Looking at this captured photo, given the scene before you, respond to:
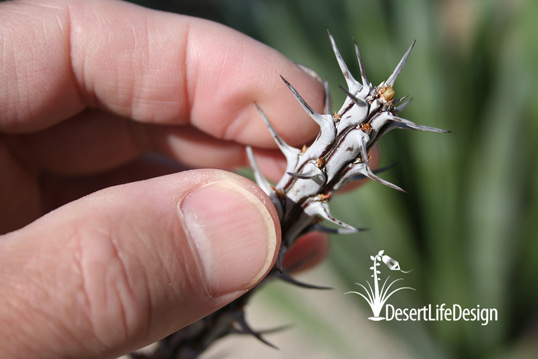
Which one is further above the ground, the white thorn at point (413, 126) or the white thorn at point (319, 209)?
the white thorn at point (413, 126)

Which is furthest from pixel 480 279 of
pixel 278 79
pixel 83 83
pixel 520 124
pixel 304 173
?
pixel 83 83

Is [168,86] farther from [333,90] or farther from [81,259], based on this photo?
[333,90]

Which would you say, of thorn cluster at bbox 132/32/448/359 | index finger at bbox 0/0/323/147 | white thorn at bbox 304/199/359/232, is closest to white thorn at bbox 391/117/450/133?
thorn cluster at bbox 132/32/448/359

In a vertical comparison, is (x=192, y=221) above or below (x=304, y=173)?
below

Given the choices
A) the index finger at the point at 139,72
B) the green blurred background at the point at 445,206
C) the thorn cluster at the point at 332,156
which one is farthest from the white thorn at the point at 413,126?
the green blurred background at the point at 445,206

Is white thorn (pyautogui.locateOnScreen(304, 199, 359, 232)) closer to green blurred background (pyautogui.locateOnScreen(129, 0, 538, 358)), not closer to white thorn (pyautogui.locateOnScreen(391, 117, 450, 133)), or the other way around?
white thorn (pyautogui.locateOnScreen(391, 117, 450, 133))

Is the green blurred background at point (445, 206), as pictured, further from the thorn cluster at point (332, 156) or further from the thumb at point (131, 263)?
the thumb at point (131, 263)
